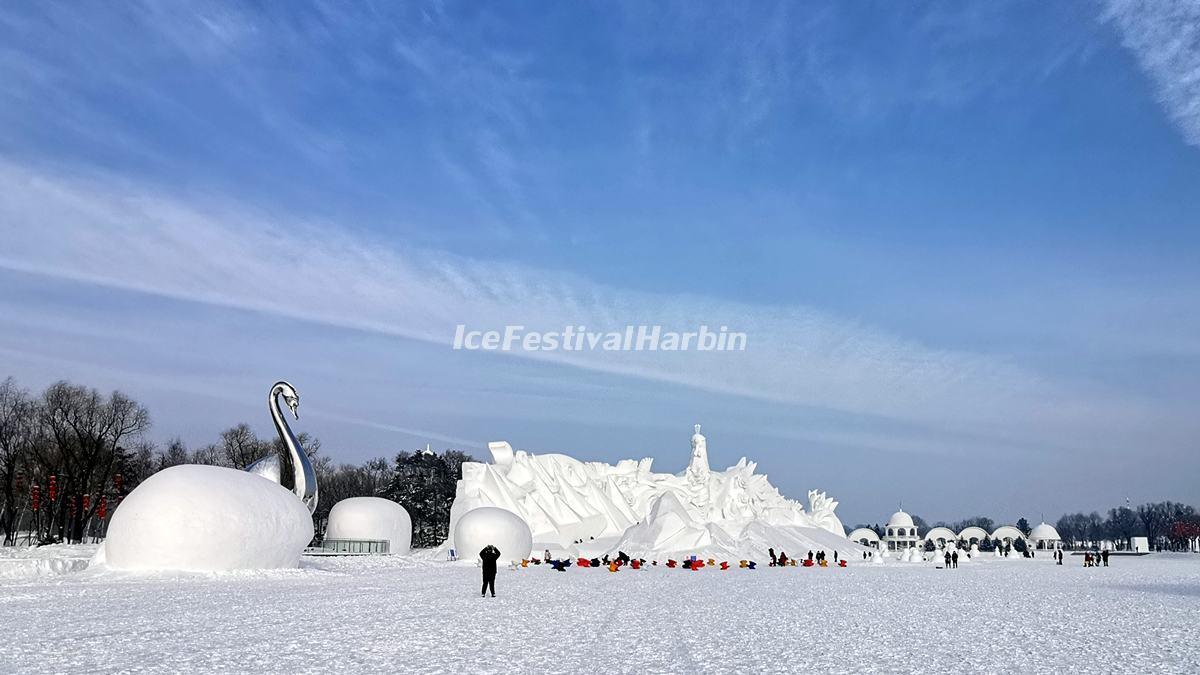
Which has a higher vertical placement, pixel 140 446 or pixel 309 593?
pixel 140 446

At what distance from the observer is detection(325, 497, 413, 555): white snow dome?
130 feet

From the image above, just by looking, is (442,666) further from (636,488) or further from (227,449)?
(227,449)

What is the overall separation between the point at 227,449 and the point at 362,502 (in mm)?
27343

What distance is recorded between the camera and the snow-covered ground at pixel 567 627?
9.50m

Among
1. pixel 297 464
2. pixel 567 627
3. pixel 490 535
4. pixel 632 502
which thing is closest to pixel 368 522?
pixel 490 535

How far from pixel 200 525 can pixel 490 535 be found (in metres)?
15.0

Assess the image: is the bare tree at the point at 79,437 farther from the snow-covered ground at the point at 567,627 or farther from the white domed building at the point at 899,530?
the white domed building at the point at 899,530

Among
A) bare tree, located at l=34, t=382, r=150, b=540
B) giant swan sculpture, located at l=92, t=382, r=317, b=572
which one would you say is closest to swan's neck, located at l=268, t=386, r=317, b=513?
giant swan sculpture, located at l=92, t=382, r=317, b=572

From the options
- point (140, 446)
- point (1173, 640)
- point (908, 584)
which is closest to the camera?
point (1173, 640)

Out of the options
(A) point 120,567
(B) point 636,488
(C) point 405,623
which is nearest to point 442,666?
(C) point 405,623

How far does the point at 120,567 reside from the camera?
73.3 feet

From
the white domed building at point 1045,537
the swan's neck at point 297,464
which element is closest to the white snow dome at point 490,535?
the swan's neck at point 297,464

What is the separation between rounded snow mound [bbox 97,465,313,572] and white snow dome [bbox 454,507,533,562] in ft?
40.6

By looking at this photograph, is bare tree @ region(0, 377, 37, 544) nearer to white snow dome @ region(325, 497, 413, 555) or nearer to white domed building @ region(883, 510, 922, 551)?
white snow dome @ region(325, 497, 413, 555)
